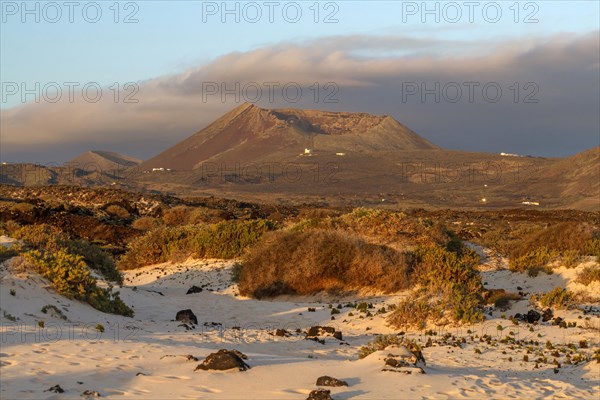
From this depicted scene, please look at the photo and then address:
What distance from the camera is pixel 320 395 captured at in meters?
11.1

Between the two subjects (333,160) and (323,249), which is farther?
(333,160)

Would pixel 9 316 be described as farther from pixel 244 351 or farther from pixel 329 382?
pixel 329 382

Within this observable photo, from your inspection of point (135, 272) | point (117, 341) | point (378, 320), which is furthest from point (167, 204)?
point (117, 341)

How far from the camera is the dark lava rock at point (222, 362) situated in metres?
12.6

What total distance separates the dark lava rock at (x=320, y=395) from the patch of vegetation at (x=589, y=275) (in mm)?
15975

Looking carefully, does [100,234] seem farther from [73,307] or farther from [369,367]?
[369,367]

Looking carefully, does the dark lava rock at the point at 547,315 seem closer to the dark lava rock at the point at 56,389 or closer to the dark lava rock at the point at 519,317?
the dark lava rock at the point at 519,317

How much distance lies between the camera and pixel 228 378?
40.0 ft

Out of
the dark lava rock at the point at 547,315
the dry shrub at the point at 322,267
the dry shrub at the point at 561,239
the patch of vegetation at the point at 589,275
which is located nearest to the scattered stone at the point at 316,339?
the dark lava rock at the point at 547,315

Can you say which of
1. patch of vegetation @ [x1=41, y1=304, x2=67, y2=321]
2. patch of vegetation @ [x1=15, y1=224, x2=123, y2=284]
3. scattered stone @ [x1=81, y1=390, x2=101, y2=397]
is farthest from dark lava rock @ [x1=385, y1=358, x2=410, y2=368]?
patch of vegetation @ [x1=15, y1=224, x2=123, y2=284]

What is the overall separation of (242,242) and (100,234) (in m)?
14.9

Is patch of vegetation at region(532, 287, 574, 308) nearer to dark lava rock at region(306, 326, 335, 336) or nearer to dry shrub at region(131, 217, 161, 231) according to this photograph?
dark lava rock at region(306, 326, 335, 336)

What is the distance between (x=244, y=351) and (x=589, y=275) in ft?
43.6

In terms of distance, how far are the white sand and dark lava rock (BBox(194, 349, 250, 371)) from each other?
0.51 ft
